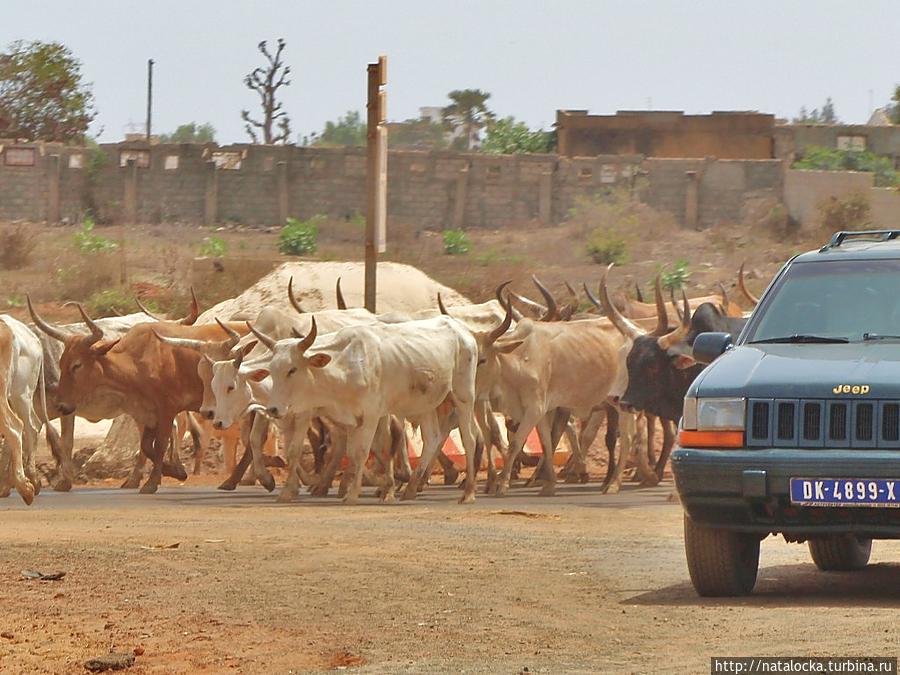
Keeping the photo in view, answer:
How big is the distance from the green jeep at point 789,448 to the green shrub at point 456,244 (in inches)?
1474

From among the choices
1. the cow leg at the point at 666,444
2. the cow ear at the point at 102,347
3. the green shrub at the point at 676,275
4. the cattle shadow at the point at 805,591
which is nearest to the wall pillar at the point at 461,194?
the green shrub at the point at 676,275

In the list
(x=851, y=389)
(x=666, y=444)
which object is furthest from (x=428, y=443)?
(x=851, y=389)

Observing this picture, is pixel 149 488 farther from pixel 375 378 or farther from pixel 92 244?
pixel 92 244

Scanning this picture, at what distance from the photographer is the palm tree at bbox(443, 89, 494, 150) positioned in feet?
289

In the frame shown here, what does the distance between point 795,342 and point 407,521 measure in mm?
4890

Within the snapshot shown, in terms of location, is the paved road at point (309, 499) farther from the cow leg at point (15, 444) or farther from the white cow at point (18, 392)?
the white cow at point (18, 392)

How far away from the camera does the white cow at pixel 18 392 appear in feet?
53.6

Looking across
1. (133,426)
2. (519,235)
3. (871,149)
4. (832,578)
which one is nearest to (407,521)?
A: (832,578)

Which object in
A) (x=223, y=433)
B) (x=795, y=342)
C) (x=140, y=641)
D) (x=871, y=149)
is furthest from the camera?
(x=871, y=149)

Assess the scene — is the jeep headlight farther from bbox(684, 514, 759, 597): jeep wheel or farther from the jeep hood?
bbox(684, 514, 759, 597): jeep wheel

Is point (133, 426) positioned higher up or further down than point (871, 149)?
further down

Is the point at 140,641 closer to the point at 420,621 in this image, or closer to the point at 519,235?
the point at 420,621

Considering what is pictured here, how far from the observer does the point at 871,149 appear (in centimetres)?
5828

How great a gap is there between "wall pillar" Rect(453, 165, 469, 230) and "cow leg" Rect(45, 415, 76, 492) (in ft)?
107
